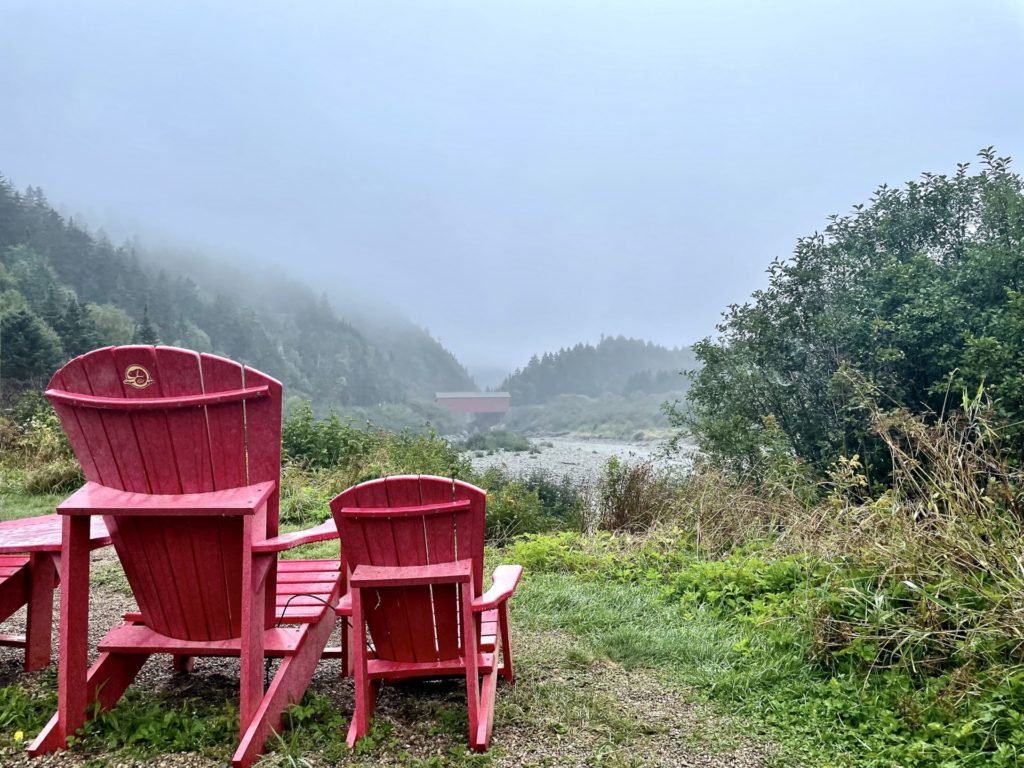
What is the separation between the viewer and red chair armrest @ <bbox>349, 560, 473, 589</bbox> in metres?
1.89

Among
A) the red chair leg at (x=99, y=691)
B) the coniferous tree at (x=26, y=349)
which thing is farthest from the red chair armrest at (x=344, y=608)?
the coniferous tree at (x=26, y=349)

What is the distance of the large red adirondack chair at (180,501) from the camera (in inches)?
70.6

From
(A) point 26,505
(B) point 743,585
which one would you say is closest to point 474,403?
(A) point 26,505

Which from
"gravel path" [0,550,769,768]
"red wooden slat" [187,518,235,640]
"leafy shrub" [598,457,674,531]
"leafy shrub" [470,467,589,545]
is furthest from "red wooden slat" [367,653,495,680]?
"leafy shrub" [598,457,674,531]

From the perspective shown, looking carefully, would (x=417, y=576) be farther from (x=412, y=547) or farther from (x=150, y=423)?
(x=150, y=423)

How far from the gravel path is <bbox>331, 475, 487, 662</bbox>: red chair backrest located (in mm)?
303

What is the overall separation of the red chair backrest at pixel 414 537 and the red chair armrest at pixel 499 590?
2.3 inches

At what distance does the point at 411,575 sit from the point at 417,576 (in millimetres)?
19

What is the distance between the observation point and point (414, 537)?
76.0 inches

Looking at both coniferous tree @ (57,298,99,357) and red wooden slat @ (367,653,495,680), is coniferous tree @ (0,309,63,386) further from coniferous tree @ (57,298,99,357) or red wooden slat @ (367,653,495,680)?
red wooden slat @ (367,653,495,680)

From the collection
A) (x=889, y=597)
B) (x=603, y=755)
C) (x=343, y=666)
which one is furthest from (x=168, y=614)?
(x=889, y=597)

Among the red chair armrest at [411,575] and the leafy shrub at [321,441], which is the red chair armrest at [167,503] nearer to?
the red chair armrest at [411,575]

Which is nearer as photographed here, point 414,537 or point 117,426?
point 117,426

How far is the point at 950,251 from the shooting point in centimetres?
1066
